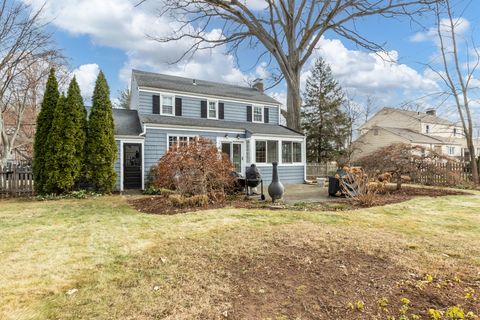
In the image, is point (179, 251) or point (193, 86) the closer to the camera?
point (179, 251)

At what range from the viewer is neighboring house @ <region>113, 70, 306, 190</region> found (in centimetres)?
1255

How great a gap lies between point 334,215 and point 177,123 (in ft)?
30.1

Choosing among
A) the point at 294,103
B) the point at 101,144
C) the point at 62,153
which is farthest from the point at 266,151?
the point at 62,153

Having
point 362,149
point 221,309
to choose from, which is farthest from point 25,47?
point 362,149

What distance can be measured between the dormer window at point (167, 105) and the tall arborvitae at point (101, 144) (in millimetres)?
3942

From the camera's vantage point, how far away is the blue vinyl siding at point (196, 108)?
1436 cm

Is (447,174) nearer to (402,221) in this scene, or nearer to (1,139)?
(402,221)

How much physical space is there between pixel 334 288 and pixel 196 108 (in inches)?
559

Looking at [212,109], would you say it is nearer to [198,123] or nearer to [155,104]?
[198,123]

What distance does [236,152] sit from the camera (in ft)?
49.3

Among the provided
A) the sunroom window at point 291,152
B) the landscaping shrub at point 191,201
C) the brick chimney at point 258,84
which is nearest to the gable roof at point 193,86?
the brick chimney at point 258,84

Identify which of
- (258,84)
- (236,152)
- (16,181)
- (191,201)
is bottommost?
(191,201)

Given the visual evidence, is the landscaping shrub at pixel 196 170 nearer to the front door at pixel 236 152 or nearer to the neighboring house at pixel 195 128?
the neighboring house at pixel 195 128

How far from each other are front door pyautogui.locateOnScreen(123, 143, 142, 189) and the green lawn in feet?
17.5
